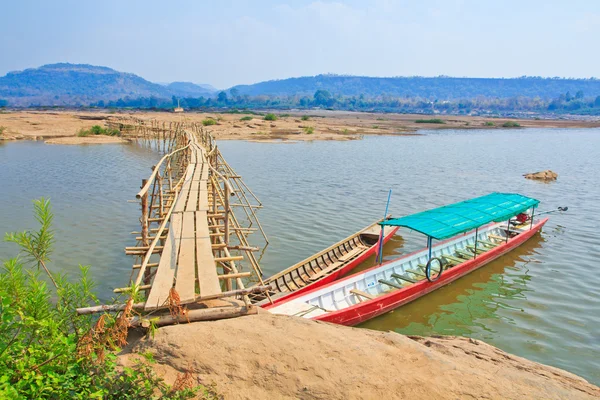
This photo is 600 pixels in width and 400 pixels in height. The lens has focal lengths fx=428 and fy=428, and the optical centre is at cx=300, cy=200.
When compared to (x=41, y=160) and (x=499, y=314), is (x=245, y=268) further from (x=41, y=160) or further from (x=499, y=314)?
(x=41, y=160)

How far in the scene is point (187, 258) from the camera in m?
7.10

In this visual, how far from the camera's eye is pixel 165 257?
7.13 meters

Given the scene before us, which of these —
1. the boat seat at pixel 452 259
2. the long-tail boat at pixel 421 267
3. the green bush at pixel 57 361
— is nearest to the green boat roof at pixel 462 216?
the long-tail boat at pixel 421 267

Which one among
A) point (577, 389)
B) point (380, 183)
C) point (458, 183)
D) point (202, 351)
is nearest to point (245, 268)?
point (202, 351)

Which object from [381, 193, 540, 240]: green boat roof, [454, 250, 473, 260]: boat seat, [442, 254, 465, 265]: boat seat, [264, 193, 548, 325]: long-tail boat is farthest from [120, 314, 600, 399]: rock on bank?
[454, 250, 473, 260]: boat seat

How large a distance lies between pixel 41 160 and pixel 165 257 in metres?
25.4

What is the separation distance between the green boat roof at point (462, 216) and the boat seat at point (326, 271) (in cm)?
187

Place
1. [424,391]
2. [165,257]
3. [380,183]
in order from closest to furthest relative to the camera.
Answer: [424,391] < [165,257] < [380,183]

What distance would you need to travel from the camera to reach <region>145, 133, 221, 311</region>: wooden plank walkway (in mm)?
5820

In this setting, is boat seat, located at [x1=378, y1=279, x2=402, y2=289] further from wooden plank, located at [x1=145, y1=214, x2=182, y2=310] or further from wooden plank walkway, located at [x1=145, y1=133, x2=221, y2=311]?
wooden plank, located at [x1=145, y1=214, x2=182, y2=310]

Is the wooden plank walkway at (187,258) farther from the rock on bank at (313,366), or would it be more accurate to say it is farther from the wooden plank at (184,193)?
the rock on bank at (313,366)

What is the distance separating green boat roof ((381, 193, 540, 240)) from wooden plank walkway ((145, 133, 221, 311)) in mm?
4856

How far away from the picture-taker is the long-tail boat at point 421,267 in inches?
362

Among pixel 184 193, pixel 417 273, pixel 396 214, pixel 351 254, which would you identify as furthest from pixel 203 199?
pixel 396 214
